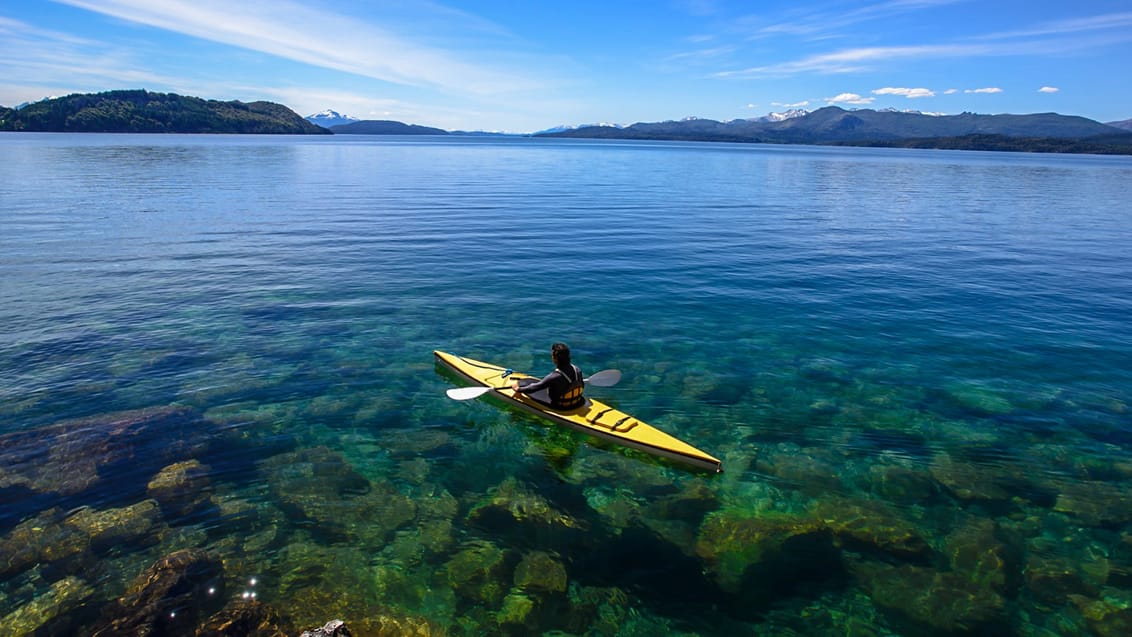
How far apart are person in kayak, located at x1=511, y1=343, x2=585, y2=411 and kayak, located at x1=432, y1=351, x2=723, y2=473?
22cm

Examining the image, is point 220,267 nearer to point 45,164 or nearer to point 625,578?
point 625,578

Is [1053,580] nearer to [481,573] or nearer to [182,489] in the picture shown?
[481,573]

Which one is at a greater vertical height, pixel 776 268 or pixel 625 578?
pixel 776 268

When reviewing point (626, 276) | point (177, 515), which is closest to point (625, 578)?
point (177, 515)

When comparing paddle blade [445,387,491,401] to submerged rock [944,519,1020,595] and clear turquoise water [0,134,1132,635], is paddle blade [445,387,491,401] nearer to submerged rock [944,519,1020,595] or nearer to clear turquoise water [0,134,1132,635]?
clear turquoise water [0,134,1132,635]

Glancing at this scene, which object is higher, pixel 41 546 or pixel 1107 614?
pixel 41 546

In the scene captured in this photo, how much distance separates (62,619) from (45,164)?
326ft

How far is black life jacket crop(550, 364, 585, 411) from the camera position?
571 inches

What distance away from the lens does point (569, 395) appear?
1460cm

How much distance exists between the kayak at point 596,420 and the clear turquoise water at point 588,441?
0.39 m

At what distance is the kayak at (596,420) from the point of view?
12953 mm

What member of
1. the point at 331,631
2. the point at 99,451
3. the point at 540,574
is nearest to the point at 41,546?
the point at 99,451

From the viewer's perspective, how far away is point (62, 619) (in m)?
8.64

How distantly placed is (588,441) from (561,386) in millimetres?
1551
